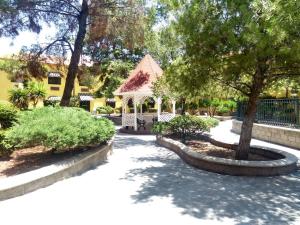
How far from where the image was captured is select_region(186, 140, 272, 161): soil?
11556mm

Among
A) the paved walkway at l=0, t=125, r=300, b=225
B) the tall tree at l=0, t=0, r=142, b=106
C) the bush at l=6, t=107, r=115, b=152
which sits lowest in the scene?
the paved walkway at l=0, t=125, r=300, b=225

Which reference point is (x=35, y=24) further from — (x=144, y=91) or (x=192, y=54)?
(x=192, y=54)

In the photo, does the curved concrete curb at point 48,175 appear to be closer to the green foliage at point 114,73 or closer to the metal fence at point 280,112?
the metal fence at point 280,112

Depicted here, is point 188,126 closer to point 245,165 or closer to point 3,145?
point 245,165

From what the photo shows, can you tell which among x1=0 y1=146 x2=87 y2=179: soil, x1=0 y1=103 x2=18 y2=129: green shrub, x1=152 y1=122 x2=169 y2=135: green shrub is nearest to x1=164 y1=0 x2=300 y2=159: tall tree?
A: x1=0 y1=146 x2=87 y2=179: soil

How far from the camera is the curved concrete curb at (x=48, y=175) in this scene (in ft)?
23.5

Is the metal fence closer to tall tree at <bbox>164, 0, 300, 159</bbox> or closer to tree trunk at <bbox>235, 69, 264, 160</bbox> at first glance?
tall tree at <bbox>164, 0, 300, 159</bbox>

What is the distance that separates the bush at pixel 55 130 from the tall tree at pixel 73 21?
20.2 ft

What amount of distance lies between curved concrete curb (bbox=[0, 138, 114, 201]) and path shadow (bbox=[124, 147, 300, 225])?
4.29ft

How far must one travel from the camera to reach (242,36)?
8617 millimetres

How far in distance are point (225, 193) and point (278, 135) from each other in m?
8.94

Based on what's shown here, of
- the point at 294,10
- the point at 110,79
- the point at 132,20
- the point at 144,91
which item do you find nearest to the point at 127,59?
the point at 110,79

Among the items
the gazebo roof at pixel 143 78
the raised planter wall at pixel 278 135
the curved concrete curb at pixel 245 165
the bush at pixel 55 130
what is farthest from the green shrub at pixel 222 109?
the bush at pixel 55 130

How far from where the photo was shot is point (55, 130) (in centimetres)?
937
